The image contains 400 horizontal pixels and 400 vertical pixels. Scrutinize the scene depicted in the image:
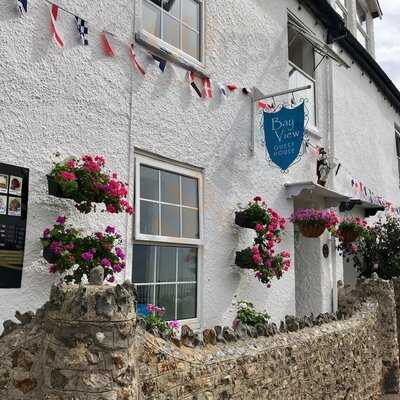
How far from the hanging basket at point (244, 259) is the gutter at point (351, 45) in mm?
4642

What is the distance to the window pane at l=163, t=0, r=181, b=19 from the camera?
5.52 meters

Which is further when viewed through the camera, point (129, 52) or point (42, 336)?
point (129, 52)

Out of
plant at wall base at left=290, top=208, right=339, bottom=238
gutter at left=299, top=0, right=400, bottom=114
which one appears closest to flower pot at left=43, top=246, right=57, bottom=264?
plant at wall base at left=290, top=208, right=339, bottom=238

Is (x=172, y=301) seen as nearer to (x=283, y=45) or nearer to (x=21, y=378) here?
(x=21, y=378)

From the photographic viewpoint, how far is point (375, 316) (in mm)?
6754

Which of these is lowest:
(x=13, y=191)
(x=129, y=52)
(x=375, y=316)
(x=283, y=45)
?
(x=375, y=316)

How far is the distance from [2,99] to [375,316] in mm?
5348

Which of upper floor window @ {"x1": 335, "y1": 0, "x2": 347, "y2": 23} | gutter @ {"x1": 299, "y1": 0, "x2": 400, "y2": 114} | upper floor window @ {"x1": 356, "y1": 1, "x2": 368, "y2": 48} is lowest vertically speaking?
gutter @ {"x1": 299, "y1": 0, "x2": 400, "y2": 114}

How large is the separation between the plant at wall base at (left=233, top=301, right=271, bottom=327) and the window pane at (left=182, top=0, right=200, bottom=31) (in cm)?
329

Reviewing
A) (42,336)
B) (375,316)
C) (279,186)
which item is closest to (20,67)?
(42,336)

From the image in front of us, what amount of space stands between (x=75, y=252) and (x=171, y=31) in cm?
287

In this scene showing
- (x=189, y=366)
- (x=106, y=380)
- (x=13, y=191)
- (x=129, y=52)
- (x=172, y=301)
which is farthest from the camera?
(x=172, y=301)

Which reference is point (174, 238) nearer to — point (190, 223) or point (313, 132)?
point (190, 223)

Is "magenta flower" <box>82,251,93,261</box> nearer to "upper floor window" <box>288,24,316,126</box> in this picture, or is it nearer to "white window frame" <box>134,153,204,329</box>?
"white window frame" <box>134,153,204,329</box>
